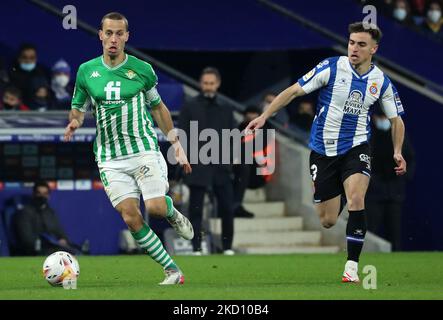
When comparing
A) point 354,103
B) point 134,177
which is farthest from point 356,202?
point 134,177

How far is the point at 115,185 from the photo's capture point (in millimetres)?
11398

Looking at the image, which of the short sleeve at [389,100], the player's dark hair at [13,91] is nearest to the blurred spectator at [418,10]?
the player's dark hair at [13,91]

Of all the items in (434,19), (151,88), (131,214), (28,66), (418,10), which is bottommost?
(131,214)

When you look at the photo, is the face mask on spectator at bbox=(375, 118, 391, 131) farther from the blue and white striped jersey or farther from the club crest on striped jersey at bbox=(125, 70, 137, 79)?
the club crest on striped jersey at bbox=(125, 70, 137, 79)

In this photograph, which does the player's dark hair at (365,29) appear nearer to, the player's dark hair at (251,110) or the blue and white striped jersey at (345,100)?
the blue and white striped jersey at (345,100)

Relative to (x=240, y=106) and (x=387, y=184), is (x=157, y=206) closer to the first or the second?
(x=387, y=184)

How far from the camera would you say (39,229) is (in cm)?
1816

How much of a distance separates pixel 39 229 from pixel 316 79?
709cm

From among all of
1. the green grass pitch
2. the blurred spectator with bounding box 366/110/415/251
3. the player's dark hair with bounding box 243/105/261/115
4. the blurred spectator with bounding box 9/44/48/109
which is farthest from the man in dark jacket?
the blurred spectator with bounding box 366/110/415/251

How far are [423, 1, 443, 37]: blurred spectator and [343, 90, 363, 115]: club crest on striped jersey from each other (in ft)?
39.3

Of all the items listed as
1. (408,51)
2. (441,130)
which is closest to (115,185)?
(441,130)

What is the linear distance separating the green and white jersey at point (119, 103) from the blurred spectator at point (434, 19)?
13205 mm

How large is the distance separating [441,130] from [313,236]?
281 centimetres

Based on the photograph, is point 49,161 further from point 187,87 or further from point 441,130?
point 441,130
